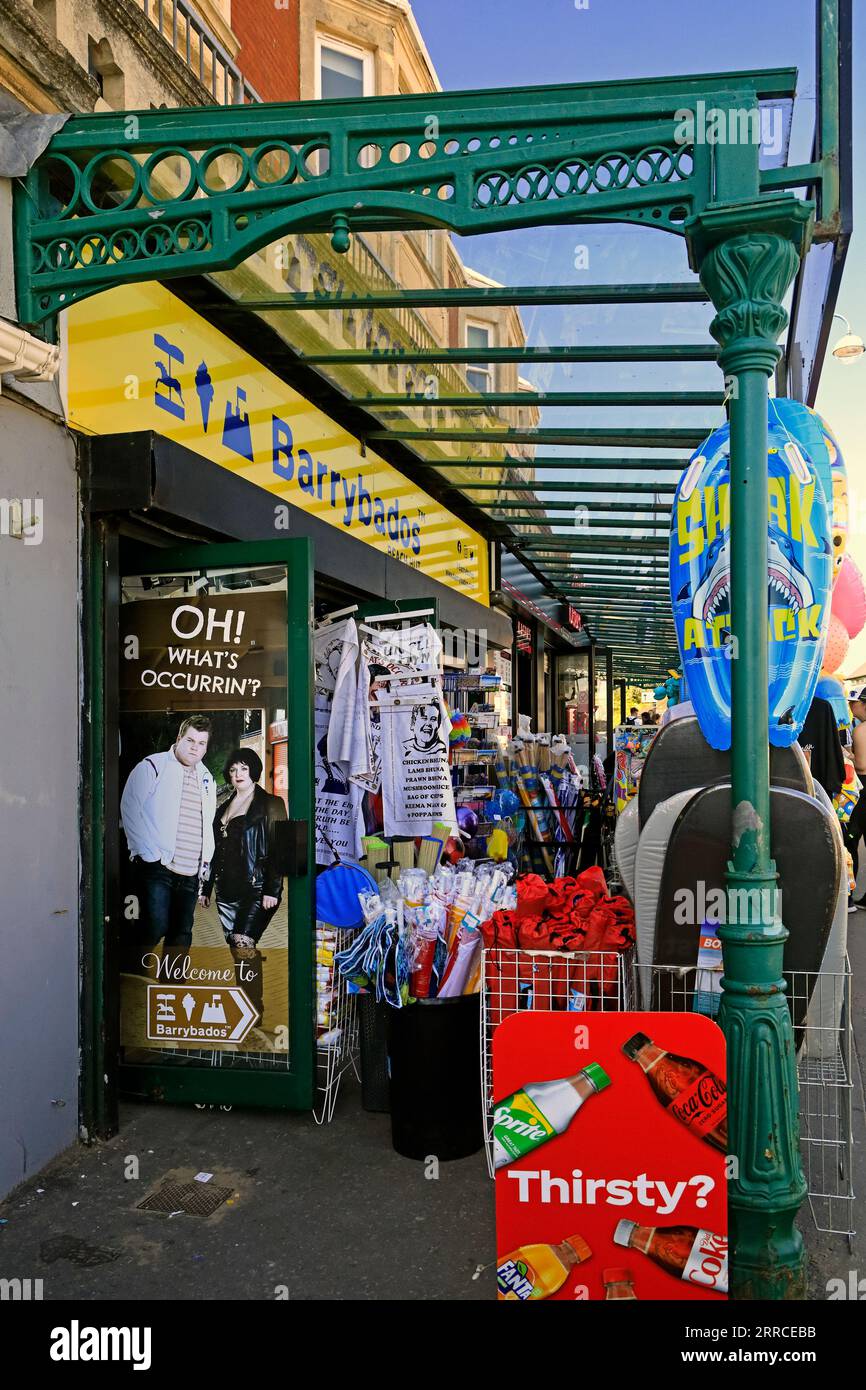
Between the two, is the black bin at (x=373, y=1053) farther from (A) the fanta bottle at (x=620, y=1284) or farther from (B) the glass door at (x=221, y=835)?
(A) the fanta bottle at (x=620, y=1284)

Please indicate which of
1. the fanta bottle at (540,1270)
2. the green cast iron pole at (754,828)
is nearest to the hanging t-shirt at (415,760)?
the green cast iron pole at (754,828)

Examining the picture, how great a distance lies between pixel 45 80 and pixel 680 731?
137 inches

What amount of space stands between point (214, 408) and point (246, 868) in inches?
92.7

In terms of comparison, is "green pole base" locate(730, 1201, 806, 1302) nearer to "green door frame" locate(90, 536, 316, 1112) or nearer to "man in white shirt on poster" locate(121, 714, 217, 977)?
"green door frame" locate(90, 536, 316, 1112)

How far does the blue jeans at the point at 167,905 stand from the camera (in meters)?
4.32

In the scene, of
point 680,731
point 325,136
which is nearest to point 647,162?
point 325,136

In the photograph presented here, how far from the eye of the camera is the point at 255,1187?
11.7ft

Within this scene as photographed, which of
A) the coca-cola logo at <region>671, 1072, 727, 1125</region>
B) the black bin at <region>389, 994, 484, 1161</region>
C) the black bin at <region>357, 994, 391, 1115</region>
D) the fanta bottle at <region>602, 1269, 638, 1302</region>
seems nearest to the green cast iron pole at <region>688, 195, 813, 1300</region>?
the coca-cola logo at <region>671, 1072, 727, 1125</region>

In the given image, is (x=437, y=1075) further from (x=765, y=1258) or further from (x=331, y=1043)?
(x=765, y=1258)

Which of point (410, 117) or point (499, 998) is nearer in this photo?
point (410, 117)

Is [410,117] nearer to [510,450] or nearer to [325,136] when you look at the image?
[325,136]

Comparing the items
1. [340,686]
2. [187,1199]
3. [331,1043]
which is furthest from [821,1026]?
[340,686]

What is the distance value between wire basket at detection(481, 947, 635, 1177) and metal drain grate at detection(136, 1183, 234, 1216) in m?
1.02

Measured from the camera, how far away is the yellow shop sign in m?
3.94
